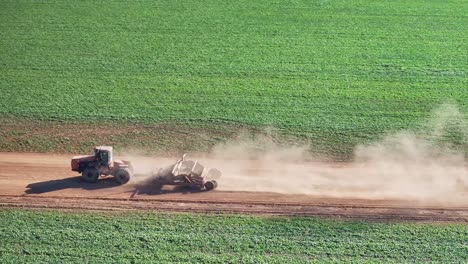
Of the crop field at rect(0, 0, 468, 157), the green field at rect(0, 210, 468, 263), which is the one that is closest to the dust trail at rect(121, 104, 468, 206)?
the crop field at rect(0, 0, 468, 157)

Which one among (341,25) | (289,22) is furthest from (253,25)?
(341,25)

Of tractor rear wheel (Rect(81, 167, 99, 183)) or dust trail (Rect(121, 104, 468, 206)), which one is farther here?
dust trail (Rect(121, 104, 468, 206))

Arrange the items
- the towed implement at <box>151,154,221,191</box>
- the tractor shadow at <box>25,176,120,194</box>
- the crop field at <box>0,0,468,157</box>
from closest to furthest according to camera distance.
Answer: the towed implement at <box>151,154,221,191</box> < the tractor shadow at <box>25,176,120,194</box> < the crop field at <box>0,0,468,157</box>

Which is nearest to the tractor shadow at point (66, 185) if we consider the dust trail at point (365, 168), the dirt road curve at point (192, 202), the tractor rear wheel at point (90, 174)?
the dirt road curve at point (192, 202)

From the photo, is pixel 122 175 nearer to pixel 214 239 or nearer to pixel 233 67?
pixel 214 239

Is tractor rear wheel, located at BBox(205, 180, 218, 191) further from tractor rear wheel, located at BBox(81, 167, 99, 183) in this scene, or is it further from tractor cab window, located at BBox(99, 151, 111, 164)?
tractor rear wheel, located at BBox(81, 167, 99, 183)

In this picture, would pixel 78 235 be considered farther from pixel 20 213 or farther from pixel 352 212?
pixel 352 212
